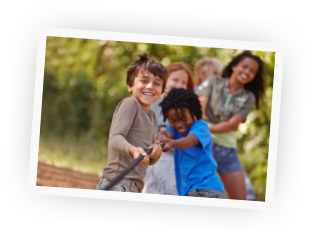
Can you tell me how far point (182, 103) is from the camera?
3.57m

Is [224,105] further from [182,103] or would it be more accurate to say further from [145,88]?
[145,88]

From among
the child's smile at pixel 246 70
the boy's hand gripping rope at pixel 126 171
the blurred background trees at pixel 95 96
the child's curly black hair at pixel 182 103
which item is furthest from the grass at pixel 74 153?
the child's smile at pixel 246 70

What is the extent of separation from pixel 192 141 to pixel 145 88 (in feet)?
2.21

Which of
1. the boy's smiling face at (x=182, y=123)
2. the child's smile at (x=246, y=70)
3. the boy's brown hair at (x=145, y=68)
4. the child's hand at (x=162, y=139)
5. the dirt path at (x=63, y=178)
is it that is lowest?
the dirt path at (x=63, y=178)

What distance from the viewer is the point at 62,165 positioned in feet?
15.9

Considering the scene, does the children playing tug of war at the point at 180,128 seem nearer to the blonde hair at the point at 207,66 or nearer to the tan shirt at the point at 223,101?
the tan shirt at the point at 223,101

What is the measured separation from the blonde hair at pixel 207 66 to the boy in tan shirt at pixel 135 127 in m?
1.79

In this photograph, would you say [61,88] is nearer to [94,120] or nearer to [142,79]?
[94,120]

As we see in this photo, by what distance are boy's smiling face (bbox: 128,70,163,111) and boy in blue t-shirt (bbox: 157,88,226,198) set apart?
31cm

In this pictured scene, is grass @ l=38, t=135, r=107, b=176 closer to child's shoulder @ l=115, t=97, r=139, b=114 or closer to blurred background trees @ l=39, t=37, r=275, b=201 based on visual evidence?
blurred background trees @ l=39, t=37, r=275, b=201

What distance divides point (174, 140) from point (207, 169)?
49 cm

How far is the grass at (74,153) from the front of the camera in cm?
488

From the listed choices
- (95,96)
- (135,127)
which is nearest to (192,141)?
(135,127)

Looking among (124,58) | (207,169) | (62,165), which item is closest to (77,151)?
(62,165)
